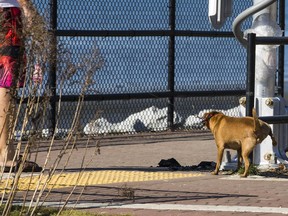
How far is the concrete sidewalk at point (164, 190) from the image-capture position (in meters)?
7.13

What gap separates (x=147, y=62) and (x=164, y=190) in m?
7.34

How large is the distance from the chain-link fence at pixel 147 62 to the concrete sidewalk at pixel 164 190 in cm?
269

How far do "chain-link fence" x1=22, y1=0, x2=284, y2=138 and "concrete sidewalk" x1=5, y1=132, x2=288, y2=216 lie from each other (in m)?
2.69

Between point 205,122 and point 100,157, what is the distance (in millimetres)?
2321

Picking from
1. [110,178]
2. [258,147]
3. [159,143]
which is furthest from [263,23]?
[159,143]

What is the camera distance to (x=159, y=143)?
12984 mm

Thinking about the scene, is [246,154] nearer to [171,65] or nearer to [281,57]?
[171,65]

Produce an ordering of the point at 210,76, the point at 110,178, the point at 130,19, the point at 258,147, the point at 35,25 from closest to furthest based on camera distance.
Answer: the point at 35,25 → the point at 110,178 → the point at 258,147 → the point at 130,19 → the point at 210,76

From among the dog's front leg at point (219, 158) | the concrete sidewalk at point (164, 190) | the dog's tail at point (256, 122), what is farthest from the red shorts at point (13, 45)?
the dog's front leg at point (219, 158)

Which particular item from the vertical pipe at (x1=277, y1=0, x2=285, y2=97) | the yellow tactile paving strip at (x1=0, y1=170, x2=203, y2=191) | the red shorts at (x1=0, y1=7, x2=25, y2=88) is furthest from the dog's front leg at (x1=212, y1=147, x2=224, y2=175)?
the vertical pipe at (x1=277, y1=0, x2=285, y2=97)

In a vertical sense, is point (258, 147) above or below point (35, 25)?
below

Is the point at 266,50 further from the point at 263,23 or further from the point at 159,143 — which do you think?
the point at 159,143

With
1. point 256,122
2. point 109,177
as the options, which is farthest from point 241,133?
point 109,177

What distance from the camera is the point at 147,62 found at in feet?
50.2
